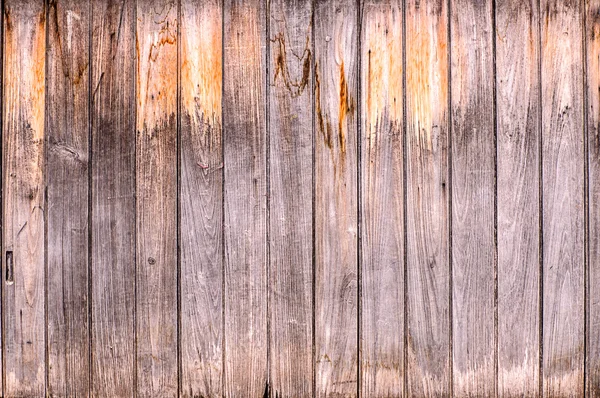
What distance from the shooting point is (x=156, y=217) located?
2025mm

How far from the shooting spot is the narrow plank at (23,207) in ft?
6.65

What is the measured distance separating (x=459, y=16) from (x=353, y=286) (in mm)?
903

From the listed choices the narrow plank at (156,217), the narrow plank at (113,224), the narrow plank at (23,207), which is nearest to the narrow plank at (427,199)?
the narrow plank at (156,217)

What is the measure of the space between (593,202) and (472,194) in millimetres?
378

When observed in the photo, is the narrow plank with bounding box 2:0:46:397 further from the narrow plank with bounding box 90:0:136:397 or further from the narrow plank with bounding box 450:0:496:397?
the narrow plank with bounding box 450:0:496:397

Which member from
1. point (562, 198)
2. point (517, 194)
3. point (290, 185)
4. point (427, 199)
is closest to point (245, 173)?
point (290, 185)

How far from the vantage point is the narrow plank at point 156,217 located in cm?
202

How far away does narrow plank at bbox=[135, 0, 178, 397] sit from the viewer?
2.02m

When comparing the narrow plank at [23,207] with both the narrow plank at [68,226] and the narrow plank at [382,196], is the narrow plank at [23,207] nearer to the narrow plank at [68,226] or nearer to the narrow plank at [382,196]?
the narrow plank at [68,226]

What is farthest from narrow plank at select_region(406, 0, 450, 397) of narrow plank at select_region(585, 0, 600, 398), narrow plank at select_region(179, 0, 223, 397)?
narrow plank at select_region(179, 0, 223, 397)

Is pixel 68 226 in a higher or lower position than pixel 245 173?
lower

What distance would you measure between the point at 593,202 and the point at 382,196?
0.66 metres

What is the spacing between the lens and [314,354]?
6.66ft

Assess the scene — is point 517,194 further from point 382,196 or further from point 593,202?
point 382,196
